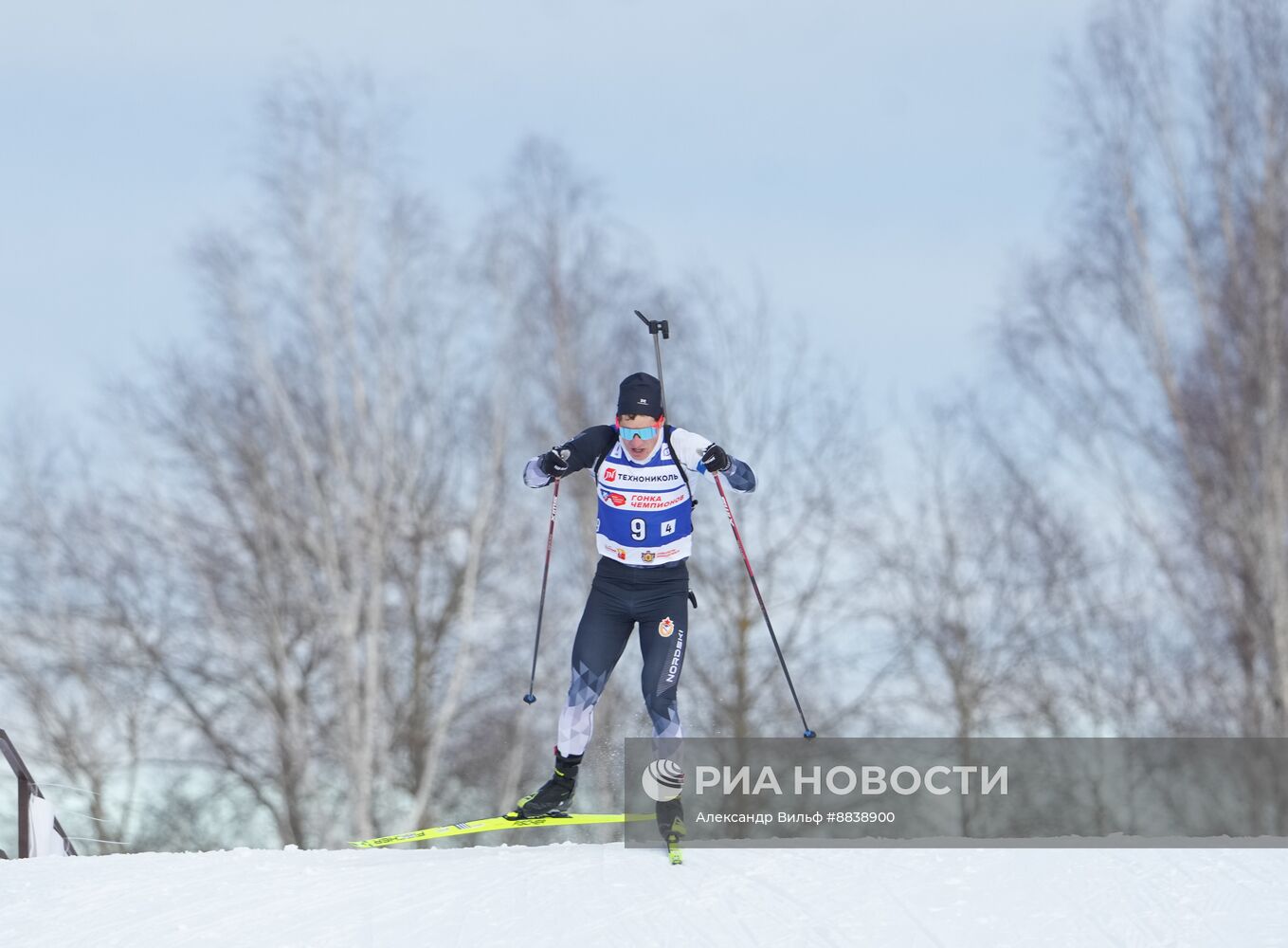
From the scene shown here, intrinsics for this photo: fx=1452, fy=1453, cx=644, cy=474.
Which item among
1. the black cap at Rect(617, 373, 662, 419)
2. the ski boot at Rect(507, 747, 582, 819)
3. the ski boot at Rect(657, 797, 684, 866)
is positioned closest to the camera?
the black cap at Rect(617, 373, 662, 419)

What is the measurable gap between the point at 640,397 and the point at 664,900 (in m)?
2.30

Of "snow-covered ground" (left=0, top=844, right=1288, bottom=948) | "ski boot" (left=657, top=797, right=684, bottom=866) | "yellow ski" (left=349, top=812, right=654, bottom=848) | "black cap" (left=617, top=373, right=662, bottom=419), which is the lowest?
"snow-covered ground" (left=0, top=844, right=1288, bottom=948)

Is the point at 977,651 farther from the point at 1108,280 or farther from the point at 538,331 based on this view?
the point at 538,331

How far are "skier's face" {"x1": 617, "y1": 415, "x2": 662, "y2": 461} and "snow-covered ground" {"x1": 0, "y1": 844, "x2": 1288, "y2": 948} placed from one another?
1996mm

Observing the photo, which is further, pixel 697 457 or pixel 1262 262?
pixel 1262 262

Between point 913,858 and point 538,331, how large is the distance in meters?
11.2

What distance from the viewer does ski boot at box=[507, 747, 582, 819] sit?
299 inches

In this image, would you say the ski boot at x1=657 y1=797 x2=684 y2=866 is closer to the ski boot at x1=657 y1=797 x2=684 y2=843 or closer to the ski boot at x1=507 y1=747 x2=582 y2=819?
the ski boot at x1=657 y1=797 x2=684 y2=843

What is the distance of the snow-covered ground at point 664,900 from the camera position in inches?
235

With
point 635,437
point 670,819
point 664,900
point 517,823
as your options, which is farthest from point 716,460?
point 517,823

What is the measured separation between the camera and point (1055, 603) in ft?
60.7

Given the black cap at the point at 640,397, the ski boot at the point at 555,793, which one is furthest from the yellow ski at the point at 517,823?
the black cap at the point at 640,397

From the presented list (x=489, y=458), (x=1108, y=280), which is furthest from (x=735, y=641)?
(x=1108, y=280)

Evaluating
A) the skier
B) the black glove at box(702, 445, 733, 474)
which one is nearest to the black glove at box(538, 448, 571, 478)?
the skier
